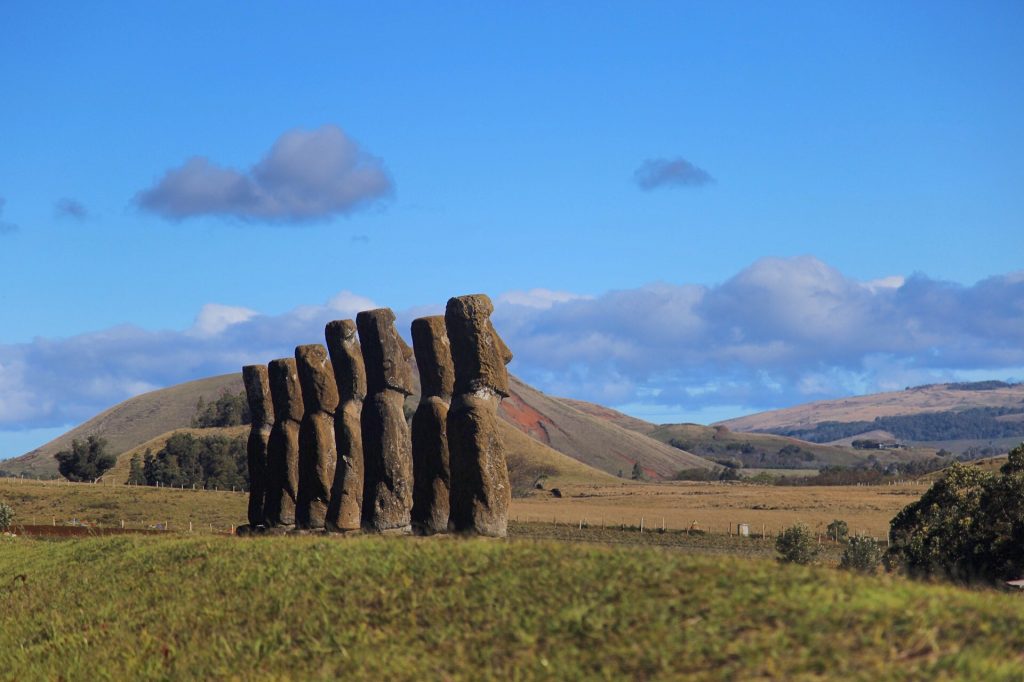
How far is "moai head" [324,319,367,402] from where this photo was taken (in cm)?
2695

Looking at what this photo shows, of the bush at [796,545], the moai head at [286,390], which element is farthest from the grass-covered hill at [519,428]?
the moai head at [286,390]

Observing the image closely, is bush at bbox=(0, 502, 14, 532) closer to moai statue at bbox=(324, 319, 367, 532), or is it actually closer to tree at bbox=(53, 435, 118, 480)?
moai statue at bbox=(324, 319, 367, 532)

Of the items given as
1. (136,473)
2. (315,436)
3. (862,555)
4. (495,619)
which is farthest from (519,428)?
(495,619)

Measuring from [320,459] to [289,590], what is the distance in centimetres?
1210

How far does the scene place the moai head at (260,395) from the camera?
3144cm

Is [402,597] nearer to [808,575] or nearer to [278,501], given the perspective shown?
[808,575]

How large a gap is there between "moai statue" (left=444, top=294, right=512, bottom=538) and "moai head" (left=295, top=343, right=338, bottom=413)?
5.89 metres

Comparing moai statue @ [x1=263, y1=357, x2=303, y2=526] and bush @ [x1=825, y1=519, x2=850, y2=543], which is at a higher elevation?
moai statue @ [x1=263, y1=357, x2=303, y2=526]

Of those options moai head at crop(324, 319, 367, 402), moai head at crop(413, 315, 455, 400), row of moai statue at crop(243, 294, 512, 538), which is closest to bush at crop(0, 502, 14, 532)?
row of moai statue at crop(243, 294, 512, 538)

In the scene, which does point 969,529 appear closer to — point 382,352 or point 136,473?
point 382,352

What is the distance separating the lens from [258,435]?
31.2 metres

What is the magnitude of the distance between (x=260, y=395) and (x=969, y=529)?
16.8 m

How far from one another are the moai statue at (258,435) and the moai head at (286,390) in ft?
3.69

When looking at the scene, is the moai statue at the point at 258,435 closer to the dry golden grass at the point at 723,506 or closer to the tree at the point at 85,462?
the dry golden grass at the point at 723,506
